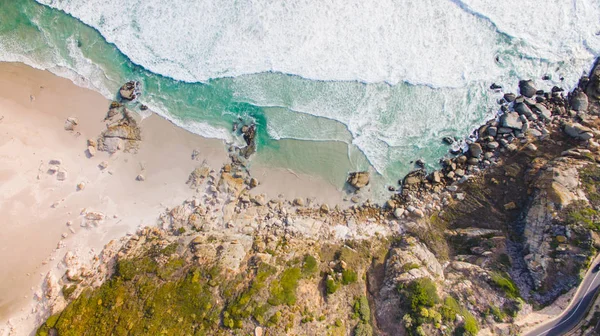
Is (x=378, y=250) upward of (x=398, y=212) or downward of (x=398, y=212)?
downward

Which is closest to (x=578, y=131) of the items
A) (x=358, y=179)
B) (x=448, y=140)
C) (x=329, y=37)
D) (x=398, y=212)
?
(x=448, y=140)

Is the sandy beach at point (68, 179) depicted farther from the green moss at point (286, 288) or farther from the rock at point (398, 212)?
the green moss at point (286, 288)

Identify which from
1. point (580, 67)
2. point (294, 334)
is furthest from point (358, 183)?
point (580, 67)

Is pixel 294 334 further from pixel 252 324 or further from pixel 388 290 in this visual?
pixel 388 290

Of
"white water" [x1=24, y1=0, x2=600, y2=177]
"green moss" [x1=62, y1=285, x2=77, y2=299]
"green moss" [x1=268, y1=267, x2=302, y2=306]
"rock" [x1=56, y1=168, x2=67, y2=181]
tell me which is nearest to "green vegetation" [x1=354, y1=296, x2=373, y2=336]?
"green moss" [x1=268, y1=267, x2=302, y2=306]

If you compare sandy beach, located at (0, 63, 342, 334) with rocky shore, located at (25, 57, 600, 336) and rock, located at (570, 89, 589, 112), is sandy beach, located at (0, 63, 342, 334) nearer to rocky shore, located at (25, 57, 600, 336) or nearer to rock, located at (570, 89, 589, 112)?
rocky shore, located at (25, 57, 600, 336)

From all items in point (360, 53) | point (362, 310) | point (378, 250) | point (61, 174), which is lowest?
point (362, 310)

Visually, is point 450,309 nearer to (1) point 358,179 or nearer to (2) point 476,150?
(1) point 358,179

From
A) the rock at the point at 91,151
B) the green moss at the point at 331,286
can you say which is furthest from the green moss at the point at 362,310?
the rock at the point at 91,151
